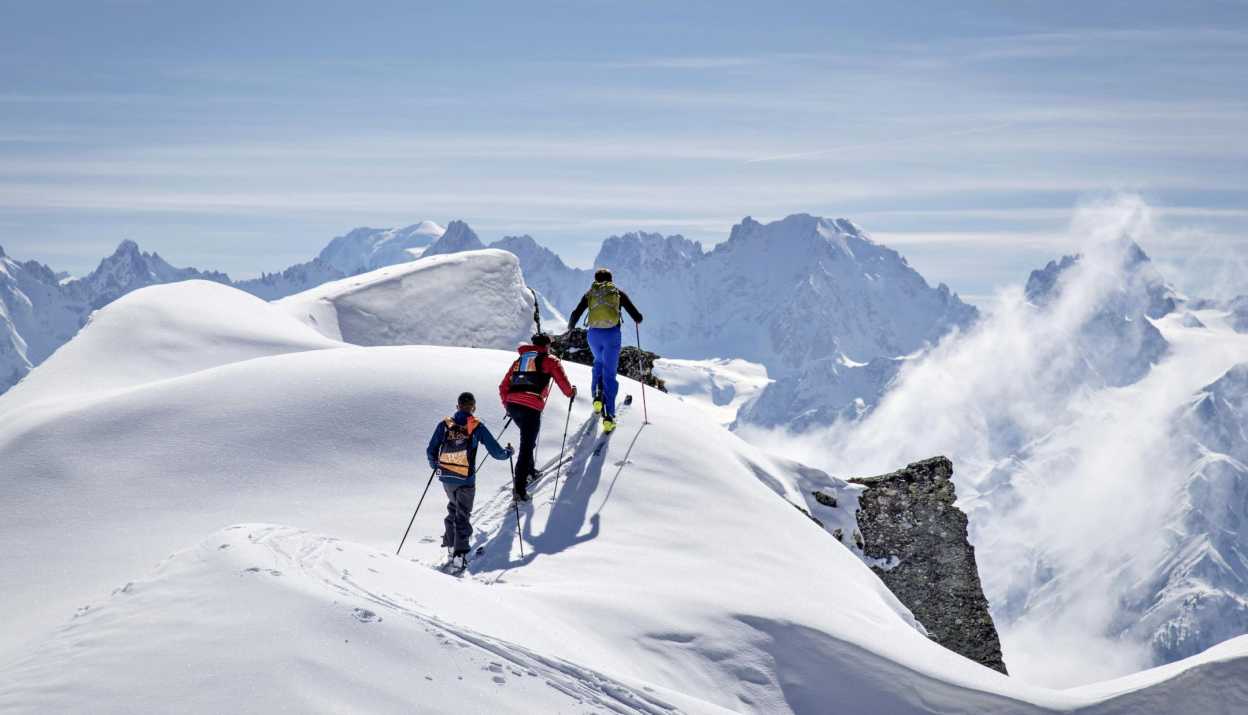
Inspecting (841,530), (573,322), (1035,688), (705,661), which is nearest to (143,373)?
(573,322)

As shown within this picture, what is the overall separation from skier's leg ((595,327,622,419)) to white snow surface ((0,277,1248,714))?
0.58m

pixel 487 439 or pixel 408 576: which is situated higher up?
pixel 487 439

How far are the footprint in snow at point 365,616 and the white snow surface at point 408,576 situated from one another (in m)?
0.06

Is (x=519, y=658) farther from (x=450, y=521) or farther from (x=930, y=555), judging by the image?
(x=930, y=555)

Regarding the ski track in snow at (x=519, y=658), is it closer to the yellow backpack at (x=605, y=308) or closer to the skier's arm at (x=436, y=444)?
the skier's arm at (x=436, y=444)

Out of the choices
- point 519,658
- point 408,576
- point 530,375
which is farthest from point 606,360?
point 519,658

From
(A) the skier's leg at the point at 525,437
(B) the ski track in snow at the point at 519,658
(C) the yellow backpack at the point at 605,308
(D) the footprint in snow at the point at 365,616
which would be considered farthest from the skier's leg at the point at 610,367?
(D) the footprint in snow at the point at 365,616

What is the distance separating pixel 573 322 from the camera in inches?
838

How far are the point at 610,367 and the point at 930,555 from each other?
30.9 feet

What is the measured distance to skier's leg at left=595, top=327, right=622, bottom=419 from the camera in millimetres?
19828

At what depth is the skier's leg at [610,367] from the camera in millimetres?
19828

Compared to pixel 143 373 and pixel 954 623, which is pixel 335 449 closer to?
pixel 143 373

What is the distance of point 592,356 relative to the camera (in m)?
32.9

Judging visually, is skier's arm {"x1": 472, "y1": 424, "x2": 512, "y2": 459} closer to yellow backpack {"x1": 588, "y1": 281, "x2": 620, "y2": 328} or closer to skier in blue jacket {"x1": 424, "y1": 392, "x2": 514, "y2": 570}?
skier in blue jacket {"x1": 424, "y1": 392, "x2": 514, "y2": 570}
